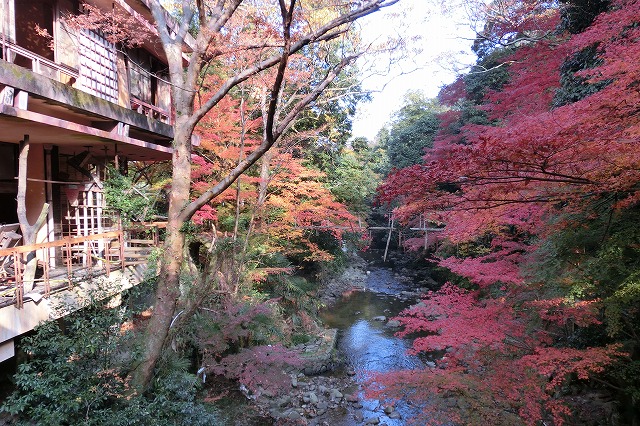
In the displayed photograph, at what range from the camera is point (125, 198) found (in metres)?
7.73

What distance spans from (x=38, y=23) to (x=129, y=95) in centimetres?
211

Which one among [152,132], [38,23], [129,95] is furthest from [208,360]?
[38,23]

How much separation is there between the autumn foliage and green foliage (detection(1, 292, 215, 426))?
144 inches

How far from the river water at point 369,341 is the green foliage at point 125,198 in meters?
6.07

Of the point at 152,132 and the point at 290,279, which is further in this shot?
the point at 290,279

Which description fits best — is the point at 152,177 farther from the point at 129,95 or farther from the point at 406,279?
the point at 406,279

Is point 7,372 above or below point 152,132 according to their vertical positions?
below

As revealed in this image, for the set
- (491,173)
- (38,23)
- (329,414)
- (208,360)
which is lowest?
(329,414)

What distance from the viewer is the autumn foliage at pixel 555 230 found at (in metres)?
3.68

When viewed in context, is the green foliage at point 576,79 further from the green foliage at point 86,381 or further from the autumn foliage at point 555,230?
the green foliage at point 86,381

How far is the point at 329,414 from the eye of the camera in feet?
29.6

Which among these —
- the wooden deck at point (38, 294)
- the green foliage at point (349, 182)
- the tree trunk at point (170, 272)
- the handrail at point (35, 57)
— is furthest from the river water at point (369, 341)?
the handrail at point (35, 57)

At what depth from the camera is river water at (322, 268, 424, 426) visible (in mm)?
9211

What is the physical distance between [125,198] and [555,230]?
8.31 meters
